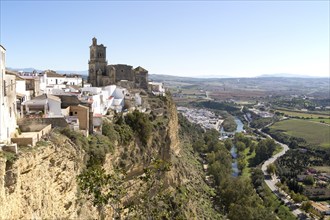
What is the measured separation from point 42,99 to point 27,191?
10.0 meters

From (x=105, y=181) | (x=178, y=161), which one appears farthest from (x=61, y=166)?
(x=178, y=161)

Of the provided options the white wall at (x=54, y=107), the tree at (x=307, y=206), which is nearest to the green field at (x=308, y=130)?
the tree at (x=307, y=206)

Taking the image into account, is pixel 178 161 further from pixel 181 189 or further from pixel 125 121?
pixel 125 121

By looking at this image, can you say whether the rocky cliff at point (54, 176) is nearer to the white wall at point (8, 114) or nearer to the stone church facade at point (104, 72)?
the white wall at point (8, 114)

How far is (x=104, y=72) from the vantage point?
39688 mm

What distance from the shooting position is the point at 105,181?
11.7 meters

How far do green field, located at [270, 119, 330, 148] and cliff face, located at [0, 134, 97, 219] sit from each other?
74.1 metres

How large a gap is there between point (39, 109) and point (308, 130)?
8872 centimetres

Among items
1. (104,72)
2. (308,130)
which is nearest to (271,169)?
(104,72)

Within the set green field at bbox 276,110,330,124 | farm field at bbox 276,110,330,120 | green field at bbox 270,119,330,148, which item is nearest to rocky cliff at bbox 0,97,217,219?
green field at bbox 270,119,330,148

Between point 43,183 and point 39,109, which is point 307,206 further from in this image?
point 43,183

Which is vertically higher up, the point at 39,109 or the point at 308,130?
the point at 39,109

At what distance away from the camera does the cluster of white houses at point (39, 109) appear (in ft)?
45.1

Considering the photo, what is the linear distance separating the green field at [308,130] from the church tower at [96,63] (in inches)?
2344
